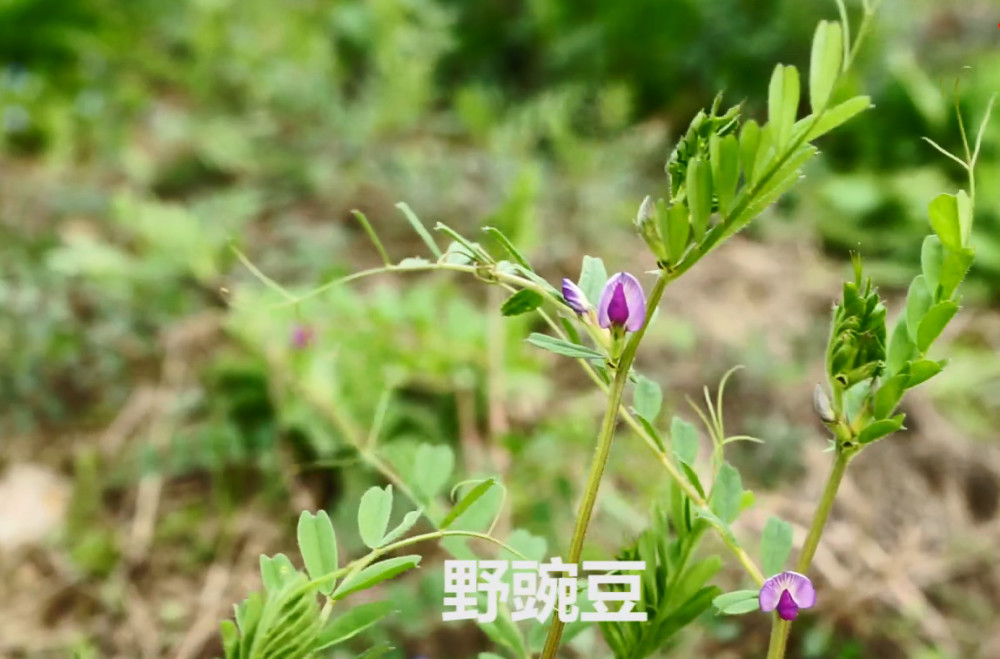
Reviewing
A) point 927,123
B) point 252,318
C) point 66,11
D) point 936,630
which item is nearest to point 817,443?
point 936,630

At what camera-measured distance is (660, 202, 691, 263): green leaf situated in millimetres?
435

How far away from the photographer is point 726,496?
0.56 meters

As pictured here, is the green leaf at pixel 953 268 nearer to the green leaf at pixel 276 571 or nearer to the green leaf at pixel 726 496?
the green leaf at pixel 726 496

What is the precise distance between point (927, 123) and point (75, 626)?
183 cm

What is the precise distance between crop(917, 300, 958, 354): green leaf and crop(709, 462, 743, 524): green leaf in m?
0.13

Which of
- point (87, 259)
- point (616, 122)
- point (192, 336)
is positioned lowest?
point (192, 336)

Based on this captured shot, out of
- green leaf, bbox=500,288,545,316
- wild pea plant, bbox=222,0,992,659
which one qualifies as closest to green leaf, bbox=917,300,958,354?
wild pea plant, bbox=222,0,992,659

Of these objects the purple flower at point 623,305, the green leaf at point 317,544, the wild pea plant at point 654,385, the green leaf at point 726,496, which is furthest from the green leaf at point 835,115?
the green leaf at point 317,544

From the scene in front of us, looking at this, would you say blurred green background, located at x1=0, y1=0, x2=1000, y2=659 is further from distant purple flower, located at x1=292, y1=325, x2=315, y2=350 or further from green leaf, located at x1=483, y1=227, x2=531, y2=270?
green leaf, located at x1=483, y1=227, x2=531, y2=270

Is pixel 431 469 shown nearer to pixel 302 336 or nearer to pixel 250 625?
pixel 250 625

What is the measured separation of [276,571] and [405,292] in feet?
3.70

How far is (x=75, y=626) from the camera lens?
3.48 feet

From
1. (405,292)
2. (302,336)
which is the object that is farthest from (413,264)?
(405,292)

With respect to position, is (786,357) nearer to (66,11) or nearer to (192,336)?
(192,336)
